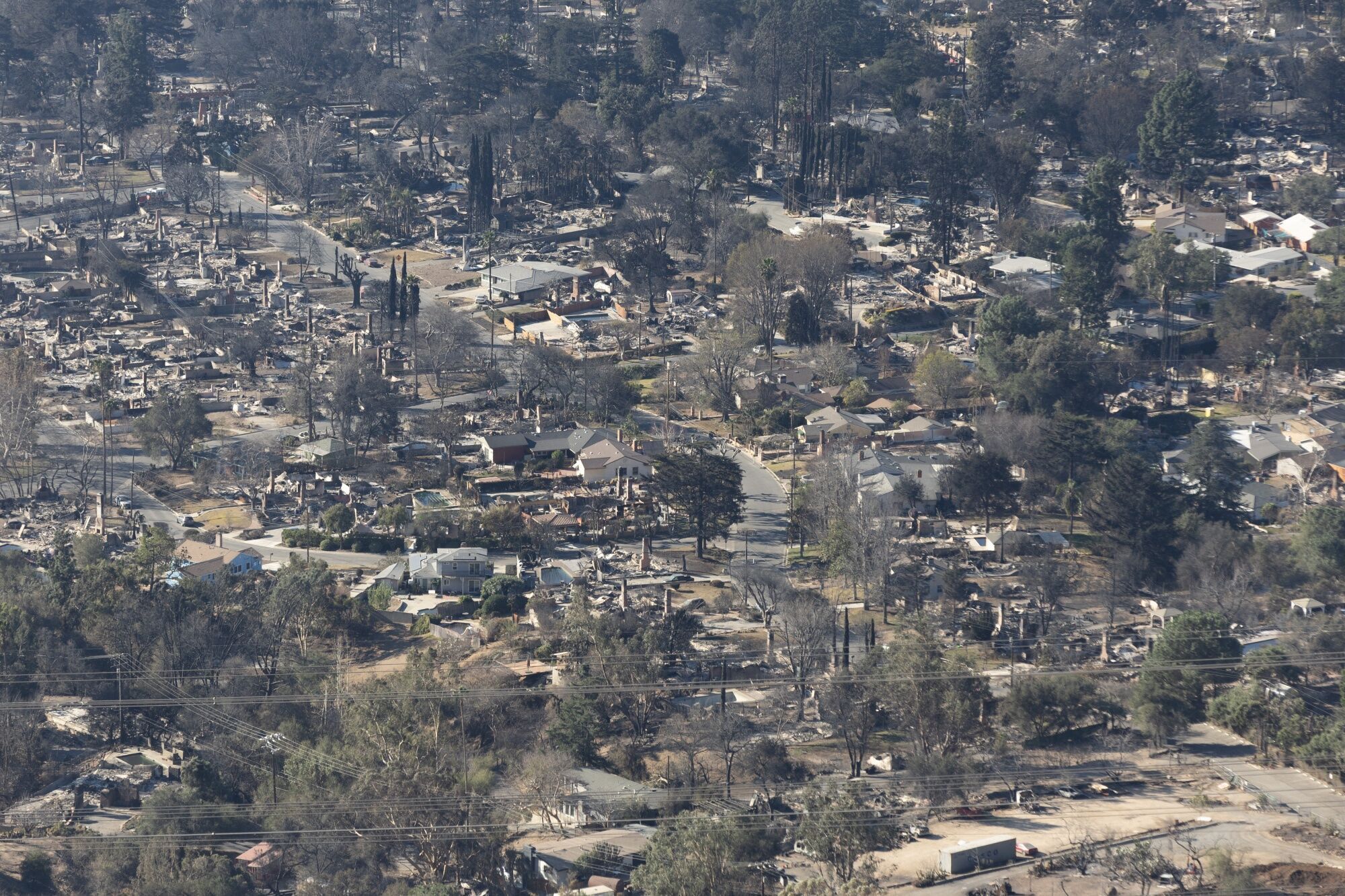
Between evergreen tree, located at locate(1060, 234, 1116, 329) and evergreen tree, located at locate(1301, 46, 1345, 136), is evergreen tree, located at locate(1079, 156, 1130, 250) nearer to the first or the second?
evergreen tree, located at locate(1060, 234, 1116, 329)

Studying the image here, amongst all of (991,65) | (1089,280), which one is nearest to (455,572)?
(1089,280)

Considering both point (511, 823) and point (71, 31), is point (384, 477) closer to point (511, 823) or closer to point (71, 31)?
point (511, 823)

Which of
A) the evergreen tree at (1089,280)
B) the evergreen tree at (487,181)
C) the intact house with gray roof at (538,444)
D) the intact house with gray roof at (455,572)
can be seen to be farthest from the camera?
the evergreen tree at (487,181)

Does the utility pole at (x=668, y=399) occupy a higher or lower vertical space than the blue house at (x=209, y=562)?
higher

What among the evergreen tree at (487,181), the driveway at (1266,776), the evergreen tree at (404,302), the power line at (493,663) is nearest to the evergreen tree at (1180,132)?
the evergreen tree at (487,181)

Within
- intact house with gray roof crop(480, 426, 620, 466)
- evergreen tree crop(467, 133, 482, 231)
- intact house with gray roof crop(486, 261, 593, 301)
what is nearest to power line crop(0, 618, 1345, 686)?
intact house with gray roof crop(480, 426, 620, 466)

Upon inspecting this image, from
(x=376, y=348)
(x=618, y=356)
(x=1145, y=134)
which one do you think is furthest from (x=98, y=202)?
(x=1145, y=134)

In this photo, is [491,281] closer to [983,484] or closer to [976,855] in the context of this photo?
[983,484]

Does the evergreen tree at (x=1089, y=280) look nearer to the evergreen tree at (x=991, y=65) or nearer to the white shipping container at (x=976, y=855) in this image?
the evergreen tree at (x=991, y=65)
